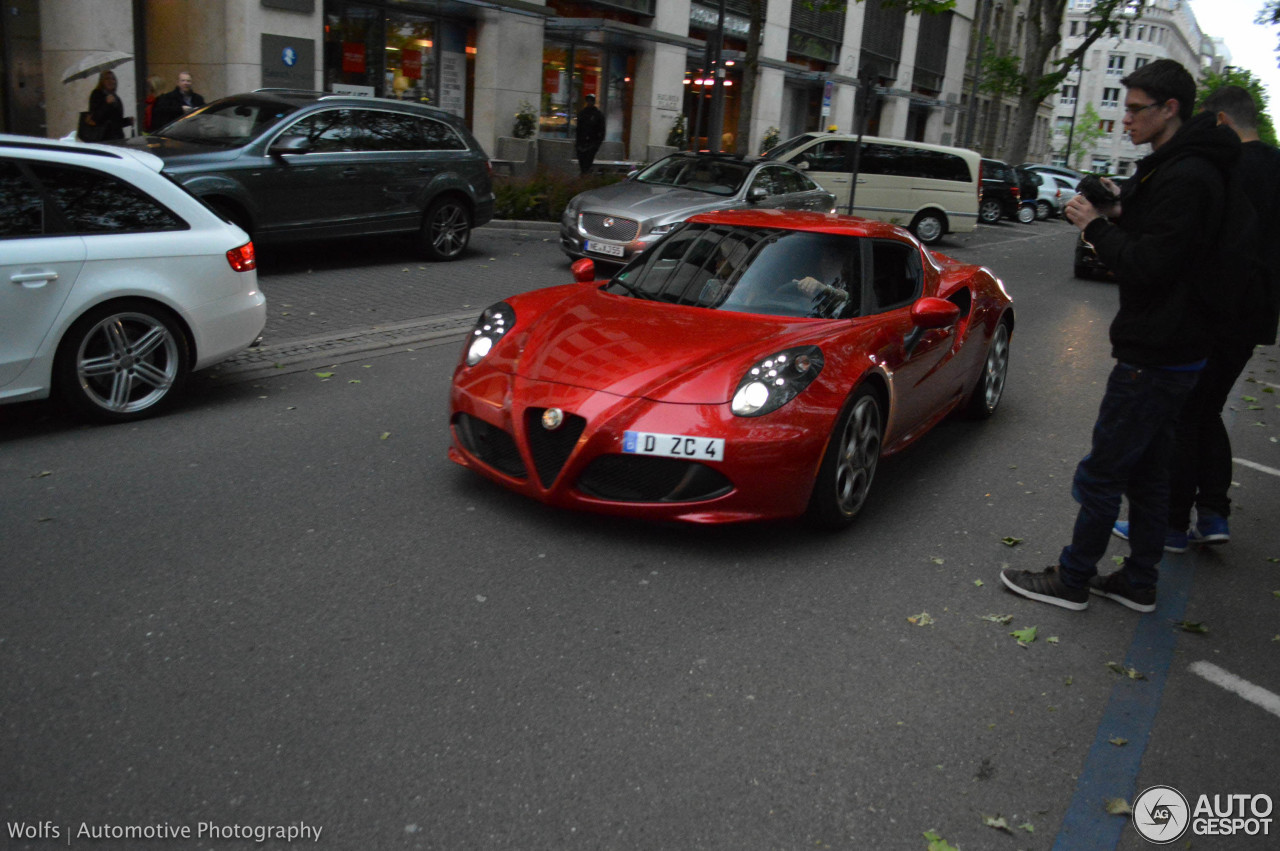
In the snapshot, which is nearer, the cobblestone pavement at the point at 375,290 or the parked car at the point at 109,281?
the parked car at the point at 109,281

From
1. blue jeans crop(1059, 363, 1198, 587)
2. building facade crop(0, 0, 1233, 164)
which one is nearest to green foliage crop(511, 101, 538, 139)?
building facade crop(0, 0, 1233, 164)

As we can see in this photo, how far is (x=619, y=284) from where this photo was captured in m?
5.82

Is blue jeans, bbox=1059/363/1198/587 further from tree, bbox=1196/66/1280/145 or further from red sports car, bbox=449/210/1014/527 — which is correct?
tree, bbox=1196/66/1280/145

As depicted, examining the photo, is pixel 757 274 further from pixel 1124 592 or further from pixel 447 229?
pixel 447 229

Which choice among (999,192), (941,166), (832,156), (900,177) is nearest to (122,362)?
(832,156)

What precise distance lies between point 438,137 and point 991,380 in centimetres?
778

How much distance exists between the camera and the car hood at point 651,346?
4.50m

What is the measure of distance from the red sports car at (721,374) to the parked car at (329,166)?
5.77 m

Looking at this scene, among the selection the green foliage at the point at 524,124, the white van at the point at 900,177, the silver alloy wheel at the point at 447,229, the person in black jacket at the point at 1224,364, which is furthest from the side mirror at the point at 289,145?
the green foliage at the point at 524,124

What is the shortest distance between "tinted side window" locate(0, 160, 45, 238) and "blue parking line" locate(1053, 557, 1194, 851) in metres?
5.56

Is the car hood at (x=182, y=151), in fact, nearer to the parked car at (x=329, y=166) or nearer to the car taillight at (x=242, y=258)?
the parked car at (x=329, y=166)

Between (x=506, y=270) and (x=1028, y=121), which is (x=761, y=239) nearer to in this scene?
(x=506, y=270)

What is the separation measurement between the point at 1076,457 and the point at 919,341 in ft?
5.24

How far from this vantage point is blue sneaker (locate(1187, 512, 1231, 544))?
502cm
